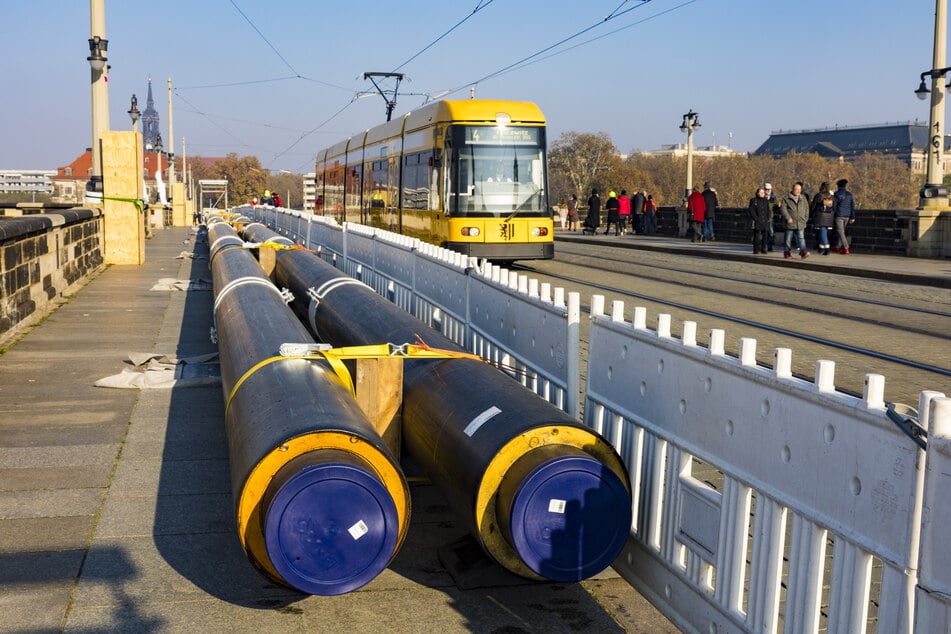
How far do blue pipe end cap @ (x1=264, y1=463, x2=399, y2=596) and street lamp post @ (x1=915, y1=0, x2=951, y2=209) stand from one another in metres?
23.4

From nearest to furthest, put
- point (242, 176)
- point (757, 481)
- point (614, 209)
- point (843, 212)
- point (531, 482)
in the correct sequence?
1. point (757, 481)
2. point (531, 482)
3. point (843, 212)
4. point (614, 209)
5. point (242, 176)

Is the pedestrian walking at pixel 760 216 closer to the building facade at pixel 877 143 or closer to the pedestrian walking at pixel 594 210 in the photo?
the pedestrian walking at pixel 594 210

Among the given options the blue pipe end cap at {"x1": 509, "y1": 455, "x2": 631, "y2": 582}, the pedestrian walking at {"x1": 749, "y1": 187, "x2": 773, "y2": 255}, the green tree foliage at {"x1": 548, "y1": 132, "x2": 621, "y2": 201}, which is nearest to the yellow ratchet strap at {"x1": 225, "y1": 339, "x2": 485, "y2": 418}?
the blue pipe end cap at {"x1": 509, "y1": 455, "x2": 631, "y2": 582}

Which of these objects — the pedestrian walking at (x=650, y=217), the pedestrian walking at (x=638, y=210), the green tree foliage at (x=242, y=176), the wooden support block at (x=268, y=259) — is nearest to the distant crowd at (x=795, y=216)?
the pedestrian walking at (x=650, y=217)

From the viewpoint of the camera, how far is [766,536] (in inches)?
138

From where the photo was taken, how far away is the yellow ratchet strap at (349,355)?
17.7 feet

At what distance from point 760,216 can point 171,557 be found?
2360 cm

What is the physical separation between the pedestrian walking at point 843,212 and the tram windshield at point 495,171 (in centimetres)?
994

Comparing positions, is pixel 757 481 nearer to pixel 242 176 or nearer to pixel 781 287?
pixel 781 287

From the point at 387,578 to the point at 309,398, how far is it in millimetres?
873

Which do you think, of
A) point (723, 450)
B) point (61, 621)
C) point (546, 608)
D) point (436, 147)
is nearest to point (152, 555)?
point (61, 621)

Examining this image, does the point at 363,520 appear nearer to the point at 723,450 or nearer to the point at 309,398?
the point at 309,398

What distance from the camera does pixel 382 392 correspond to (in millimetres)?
5578

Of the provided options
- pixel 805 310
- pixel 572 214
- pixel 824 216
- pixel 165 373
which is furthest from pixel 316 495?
pixel 572 214
